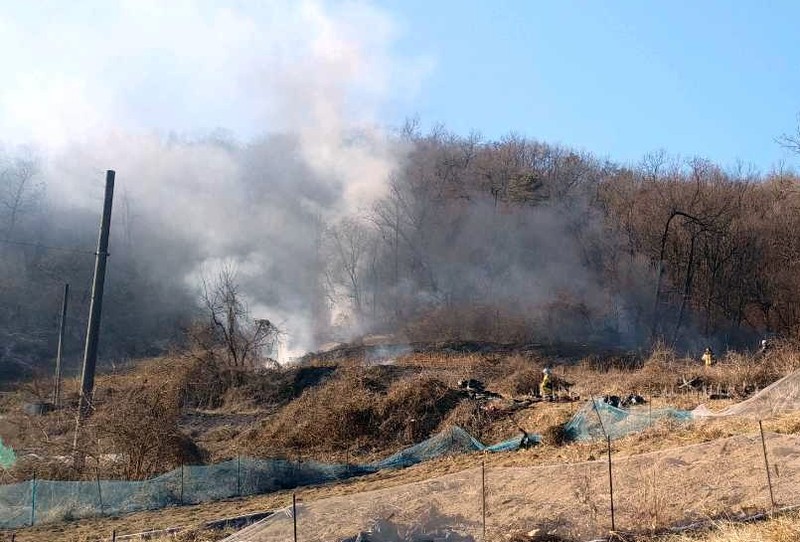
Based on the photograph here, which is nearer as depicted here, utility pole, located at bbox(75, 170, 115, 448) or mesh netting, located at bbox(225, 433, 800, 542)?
mesh netting, located at bbox(225, 433, 800, 542)

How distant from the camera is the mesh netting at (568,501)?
732cm

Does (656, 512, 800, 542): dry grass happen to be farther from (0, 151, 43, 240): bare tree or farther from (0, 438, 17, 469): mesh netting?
(0, 151, 43, 240): bare tree

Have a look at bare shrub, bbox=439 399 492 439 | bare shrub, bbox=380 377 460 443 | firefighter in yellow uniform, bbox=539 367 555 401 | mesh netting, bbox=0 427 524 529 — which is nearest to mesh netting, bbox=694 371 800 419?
mesh netting, bbox=0 427 524 529

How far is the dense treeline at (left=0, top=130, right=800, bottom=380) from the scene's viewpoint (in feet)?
119

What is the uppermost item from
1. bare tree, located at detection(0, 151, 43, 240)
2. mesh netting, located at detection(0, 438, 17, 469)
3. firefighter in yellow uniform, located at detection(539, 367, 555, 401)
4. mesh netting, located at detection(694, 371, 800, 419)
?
bare tree, located at detection(0, 151, 43, 240)

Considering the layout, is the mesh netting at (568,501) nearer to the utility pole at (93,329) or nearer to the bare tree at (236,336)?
the utility pole at (93,329)

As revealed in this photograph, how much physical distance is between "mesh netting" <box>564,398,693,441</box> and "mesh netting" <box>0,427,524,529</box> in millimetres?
1210

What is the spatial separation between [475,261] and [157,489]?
30827 millimetres

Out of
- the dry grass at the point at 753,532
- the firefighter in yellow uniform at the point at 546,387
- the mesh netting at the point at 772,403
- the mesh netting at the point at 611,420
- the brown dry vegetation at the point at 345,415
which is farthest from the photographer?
the firefighter in yellow uniform at the point at 546,387

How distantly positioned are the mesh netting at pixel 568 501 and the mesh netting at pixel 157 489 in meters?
4.81

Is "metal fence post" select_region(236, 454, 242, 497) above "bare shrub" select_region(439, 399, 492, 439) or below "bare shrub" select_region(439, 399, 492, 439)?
below

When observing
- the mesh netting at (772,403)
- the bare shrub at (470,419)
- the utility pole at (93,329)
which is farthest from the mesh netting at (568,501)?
the utility pole at (93,329)

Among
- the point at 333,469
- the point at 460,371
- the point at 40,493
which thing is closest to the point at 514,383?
the point at 460,371

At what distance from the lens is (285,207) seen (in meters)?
39.7
